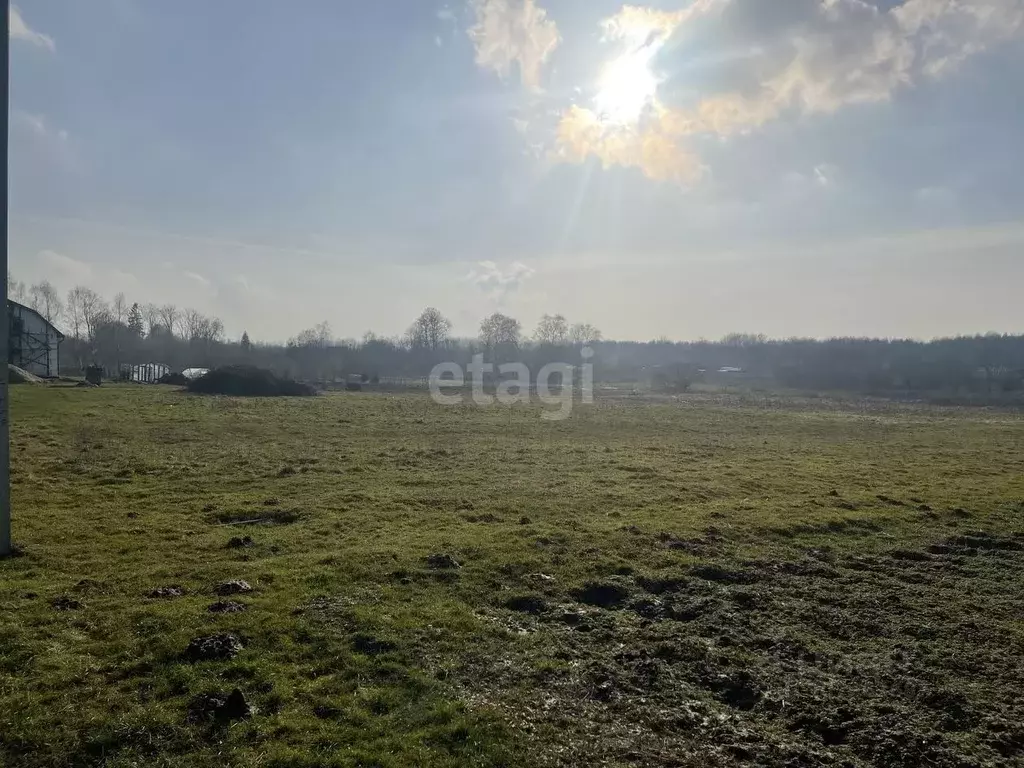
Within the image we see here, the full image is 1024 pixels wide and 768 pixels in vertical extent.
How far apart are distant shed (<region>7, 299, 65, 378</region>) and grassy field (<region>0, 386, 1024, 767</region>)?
156ft

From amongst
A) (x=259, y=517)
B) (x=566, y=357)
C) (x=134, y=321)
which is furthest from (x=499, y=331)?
(x=259, y=517)

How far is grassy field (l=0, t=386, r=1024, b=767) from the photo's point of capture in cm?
481

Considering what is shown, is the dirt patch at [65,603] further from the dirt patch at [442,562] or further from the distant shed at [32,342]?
the distant shed at [32,342]

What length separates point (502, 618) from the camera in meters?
7.16

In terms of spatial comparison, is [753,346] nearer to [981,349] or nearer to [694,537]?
[981,349]

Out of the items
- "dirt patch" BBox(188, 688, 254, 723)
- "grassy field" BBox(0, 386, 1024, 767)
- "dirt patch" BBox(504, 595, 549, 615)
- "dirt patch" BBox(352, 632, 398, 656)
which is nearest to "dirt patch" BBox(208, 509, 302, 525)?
"grassy field" BBox(0, 386, 1024, 767)

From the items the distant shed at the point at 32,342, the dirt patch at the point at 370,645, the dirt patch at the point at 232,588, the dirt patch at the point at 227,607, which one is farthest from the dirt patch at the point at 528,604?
the distant shed at the point at 32,342

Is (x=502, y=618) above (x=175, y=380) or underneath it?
underneath

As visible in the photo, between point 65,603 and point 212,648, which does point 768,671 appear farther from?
point 65,603

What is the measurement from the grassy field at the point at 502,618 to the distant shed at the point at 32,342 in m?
47.5

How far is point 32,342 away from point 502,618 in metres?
62.9

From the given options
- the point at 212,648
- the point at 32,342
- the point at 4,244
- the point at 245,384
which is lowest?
the point at 212,648

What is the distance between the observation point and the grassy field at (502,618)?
15.8 ft

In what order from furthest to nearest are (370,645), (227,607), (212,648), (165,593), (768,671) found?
(165,593) < (227,607) < (370,645) < (768,671) < (212,648)
